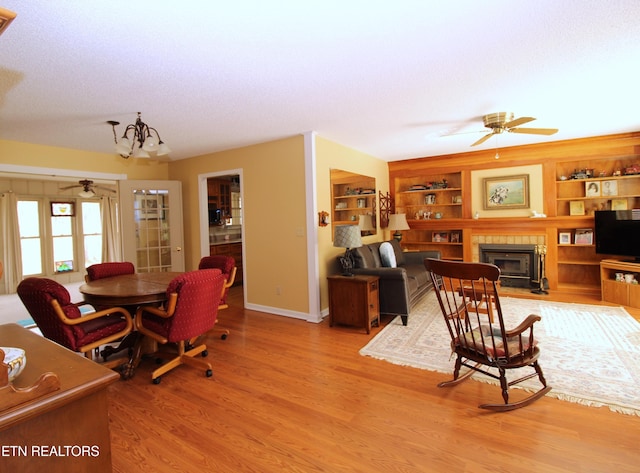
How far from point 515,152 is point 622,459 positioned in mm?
4851

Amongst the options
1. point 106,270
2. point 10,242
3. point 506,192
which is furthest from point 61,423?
point 10,242

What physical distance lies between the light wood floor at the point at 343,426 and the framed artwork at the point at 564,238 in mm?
3903

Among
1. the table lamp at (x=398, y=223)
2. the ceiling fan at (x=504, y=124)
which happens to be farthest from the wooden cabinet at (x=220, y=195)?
the ceiling fan at (x=504, y=124)

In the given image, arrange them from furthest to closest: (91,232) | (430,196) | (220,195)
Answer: (91,232)
(220,195)
(430,196)

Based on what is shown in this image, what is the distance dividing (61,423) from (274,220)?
3.72m

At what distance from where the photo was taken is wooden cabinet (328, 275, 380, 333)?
12.2 ft

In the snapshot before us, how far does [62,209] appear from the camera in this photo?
300 inches

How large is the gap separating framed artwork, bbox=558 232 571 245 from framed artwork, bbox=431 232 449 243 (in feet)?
5.76

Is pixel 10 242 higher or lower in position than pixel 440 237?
higher

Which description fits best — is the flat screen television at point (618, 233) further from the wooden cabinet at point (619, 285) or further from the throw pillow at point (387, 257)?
the throw pillow at point (387, 257)

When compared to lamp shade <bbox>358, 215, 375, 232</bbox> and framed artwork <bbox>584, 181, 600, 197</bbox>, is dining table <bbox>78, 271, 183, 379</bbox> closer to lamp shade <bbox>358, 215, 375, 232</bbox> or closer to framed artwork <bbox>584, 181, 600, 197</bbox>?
lamp shade <bbox>358, 215, 375, 232</bbox>

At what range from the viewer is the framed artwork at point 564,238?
5.29m

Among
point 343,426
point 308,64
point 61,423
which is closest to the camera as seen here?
point 61,423

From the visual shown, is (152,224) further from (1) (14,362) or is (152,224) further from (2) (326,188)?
(1) (14,362)
